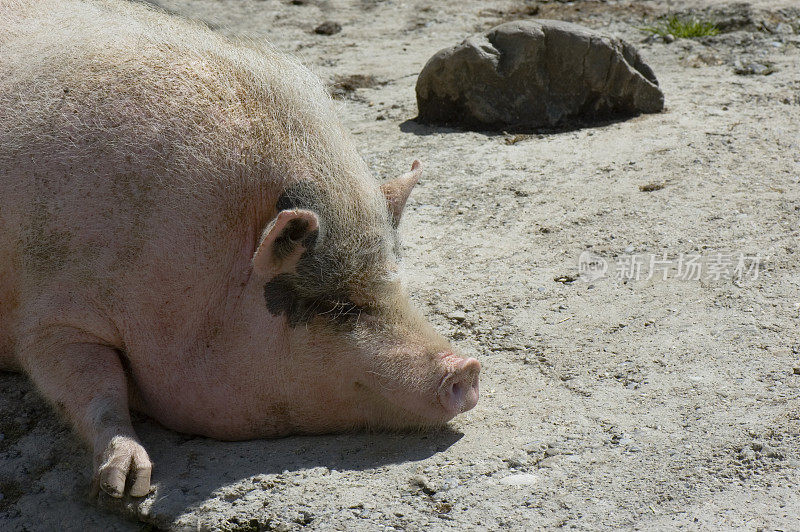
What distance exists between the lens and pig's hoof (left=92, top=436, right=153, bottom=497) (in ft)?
10.1

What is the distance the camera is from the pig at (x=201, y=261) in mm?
3336

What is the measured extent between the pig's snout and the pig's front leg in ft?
3.49

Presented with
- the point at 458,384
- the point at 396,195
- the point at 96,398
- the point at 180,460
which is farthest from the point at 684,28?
the point at 96,398

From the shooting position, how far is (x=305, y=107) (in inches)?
139

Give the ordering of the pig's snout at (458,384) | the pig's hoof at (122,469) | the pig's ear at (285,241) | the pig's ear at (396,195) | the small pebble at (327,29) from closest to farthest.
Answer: the pig's hoof at (122,469) → the pig's ear at (285,241) → the pig's snout at (458,384) → the pig's ear at (396,195) → the small pebble at (327,29)

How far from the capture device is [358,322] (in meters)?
3.45

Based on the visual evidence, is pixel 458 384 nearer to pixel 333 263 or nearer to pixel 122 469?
pixel 333 263

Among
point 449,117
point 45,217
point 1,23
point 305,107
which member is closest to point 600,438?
point 305,107

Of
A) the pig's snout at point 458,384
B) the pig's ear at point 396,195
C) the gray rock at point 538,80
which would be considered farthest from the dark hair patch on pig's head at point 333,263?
the gray rock at point 538,80

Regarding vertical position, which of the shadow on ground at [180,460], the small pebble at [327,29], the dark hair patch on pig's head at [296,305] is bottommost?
the shadow on ground at [180,460]

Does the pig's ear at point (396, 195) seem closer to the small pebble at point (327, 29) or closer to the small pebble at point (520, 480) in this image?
the small pebble at point (520, 480)

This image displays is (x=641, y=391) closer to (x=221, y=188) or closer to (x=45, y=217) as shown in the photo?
(x=221, y=188)

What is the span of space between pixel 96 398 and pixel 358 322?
37.7 inches

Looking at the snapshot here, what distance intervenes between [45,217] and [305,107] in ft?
3.34
